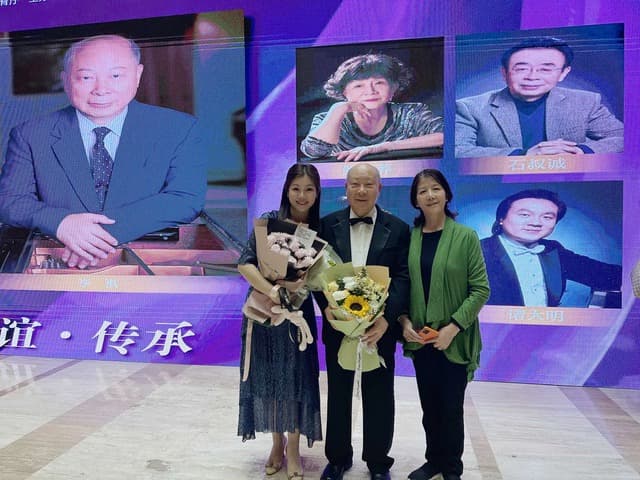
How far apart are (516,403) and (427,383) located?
1.46 metres

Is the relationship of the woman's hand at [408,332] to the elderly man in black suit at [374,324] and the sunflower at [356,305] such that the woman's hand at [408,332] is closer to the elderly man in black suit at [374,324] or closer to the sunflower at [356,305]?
the elderly man in black suit at [374,324]

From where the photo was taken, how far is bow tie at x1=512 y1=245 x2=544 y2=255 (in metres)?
3.48

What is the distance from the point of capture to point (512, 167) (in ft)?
11.4

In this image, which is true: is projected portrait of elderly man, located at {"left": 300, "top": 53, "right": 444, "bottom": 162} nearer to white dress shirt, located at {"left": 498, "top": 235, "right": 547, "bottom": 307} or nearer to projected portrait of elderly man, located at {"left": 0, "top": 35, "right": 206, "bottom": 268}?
white dress shirt, located at {"left": 498, "top": 235, "right": 547, "bottom": 307}

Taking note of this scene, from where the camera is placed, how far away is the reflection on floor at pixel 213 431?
227cm

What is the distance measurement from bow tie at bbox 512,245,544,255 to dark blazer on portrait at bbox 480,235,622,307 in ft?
0.10

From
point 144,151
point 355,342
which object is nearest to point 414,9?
point 144,151

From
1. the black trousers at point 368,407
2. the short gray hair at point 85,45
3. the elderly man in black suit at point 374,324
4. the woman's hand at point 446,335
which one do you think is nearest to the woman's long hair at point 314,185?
the elderly man in black suit at point 374,324

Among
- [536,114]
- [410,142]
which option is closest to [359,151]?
[410,142]

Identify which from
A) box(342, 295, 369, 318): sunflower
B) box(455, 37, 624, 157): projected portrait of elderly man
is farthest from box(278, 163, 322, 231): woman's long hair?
box(455, 37, 624, 157): projected portrait of elderly man

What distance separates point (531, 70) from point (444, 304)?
2.34m

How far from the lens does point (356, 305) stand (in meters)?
1.84

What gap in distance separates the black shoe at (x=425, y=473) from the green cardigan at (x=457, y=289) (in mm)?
520

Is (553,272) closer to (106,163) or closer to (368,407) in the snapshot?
(368,407)
